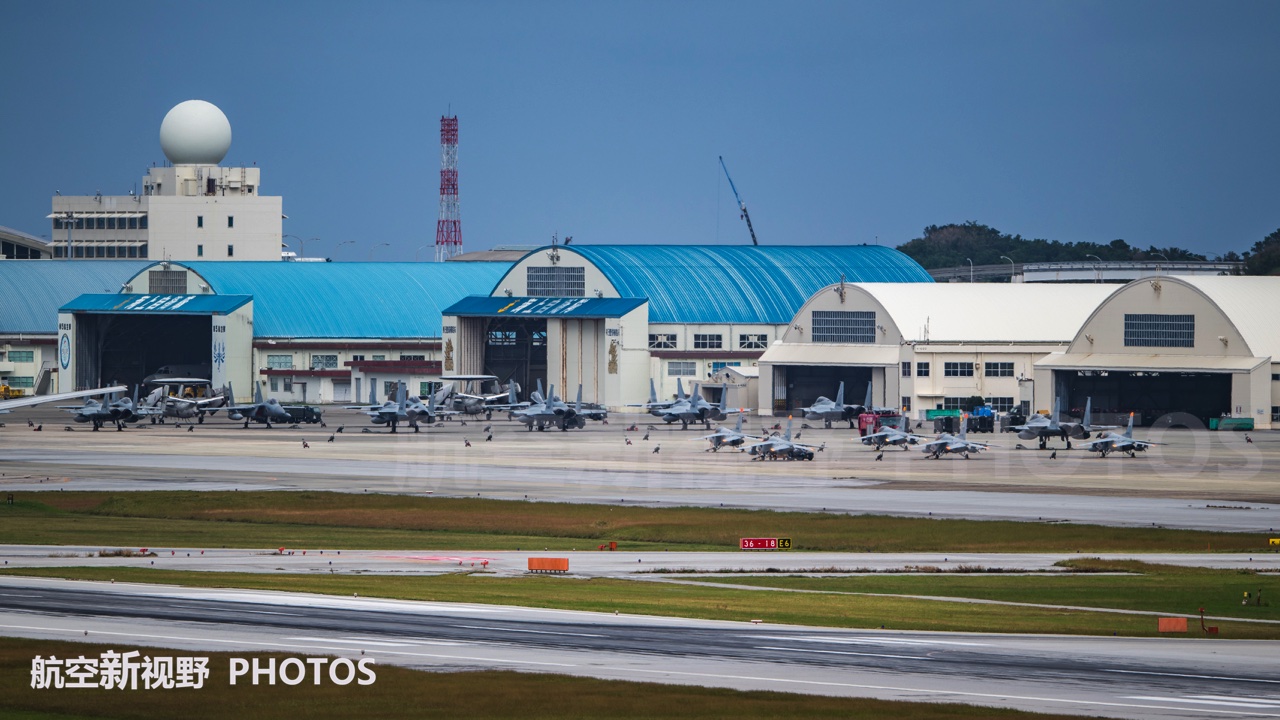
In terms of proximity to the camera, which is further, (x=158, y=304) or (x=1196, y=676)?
(x=158, y=304)

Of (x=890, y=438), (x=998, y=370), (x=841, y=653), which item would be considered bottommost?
(x=841, y=653)

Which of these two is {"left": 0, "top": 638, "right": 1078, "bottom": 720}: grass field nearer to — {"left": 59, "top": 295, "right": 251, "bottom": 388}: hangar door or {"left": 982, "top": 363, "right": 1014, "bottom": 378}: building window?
{"left": 982, "top": 363, "right": 1014, "bottom": 378}: building window

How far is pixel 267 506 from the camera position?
62.1 metres

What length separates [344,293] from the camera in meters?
164

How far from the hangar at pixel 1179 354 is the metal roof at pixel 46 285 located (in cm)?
10359

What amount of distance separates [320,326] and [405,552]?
11183 centimetres

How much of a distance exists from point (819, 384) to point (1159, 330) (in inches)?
1311

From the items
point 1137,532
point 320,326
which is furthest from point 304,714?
point 320,326

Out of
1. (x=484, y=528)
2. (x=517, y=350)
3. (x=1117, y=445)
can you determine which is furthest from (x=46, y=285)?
(x=484, y=528)

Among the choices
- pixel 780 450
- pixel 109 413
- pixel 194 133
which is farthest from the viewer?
pixel 194 133

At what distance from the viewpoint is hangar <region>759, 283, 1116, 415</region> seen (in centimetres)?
12569

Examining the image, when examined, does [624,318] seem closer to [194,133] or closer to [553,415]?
[553,415]

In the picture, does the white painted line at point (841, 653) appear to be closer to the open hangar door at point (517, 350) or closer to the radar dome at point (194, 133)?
the open hangar door at point (517, 350)

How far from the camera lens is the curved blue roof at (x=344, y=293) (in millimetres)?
156875
